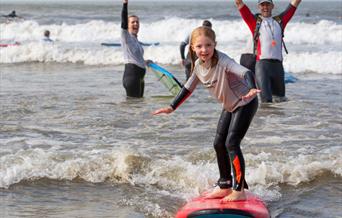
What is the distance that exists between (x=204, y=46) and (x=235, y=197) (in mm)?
1224

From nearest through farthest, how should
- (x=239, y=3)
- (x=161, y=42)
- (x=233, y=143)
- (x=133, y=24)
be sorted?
1. (x=233, y=143)
2. (x=239, y=3)
3. (x=133, y=24)
4. (x=161, y=42)

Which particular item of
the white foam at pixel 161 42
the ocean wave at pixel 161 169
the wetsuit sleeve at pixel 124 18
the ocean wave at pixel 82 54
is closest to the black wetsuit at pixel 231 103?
the ocean wave at pixel 161 169

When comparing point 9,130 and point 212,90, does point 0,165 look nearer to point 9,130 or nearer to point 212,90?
point 9,130

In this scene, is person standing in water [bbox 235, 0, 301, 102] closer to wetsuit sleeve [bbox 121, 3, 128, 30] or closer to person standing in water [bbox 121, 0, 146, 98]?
wetsuit sleeve [bbox 121, 3, 128, 30]

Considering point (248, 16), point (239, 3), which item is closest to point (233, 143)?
point (239, 3)

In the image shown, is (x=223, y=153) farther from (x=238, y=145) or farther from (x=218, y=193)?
(x=218, y=193)

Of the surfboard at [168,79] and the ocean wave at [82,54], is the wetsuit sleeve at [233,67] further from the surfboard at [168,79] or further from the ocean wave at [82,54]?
the ocean wave at [82,54]

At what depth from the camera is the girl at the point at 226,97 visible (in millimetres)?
5109

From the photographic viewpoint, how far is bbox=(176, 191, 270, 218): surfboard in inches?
190

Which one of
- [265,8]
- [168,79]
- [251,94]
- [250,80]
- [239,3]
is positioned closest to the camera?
[251,94]

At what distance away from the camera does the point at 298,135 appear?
8836 millimetres

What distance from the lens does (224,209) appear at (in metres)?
4.86

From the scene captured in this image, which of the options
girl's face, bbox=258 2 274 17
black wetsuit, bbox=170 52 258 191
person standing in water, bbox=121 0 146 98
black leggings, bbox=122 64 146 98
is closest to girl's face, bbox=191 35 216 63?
black wetsuit, bbox=170 52 258 191

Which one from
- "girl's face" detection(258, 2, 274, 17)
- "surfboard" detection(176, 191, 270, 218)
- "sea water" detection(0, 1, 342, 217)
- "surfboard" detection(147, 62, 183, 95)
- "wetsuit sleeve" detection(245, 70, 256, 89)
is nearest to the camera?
"surfboard" detection(176, 191, 270, 218)
